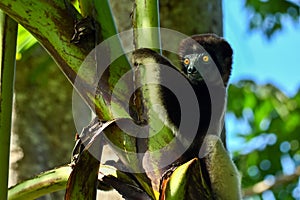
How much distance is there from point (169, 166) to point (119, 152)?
84 millimetres

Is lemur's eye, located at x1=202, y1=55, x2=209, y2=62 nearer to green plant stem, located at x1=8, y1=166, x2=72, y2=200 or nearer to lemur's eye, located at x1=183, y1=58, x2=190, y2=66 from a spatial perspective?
lemur's eye, located at x1=183, y1=58, x2=190, y2=66

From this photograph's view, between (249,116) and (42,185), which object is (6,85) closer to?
(42,185)

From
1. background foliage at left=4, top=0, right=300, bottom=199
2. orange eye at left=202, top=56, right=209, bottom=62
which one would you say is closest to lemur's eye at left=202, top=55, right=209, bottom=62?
orange eye at left=202, top=56, right=209, bottom=62

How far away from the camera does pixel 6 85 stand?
1114 millimetres

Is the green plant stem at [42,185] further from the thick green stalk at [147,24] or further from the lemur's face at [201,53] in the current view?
the lemur's face at [201,53]

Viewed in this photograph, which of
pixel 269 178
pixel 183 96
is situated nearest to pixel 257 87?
pixel 269 178

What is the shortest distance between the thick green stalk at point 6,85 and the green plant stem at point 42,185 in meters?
0.06

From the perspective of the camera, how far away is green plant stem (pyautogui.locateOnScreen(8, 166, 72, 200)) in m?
1.06

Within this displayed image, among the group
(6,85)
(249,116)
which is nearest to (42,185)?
(6,85)

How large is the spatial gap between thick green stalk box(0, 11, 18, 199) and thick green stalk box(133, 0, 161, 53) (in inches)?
9.1

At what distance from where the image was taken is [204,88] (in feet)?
7.02

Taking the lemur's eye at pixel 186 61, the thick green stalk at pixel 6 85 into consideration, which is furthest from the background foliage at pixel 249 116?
the thick green stalk at pixel 6 85

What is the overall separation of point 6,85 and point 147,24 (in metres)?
0.28

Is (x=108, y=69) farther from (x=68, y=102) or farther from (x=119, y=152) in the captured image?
(x=68, y=102)
